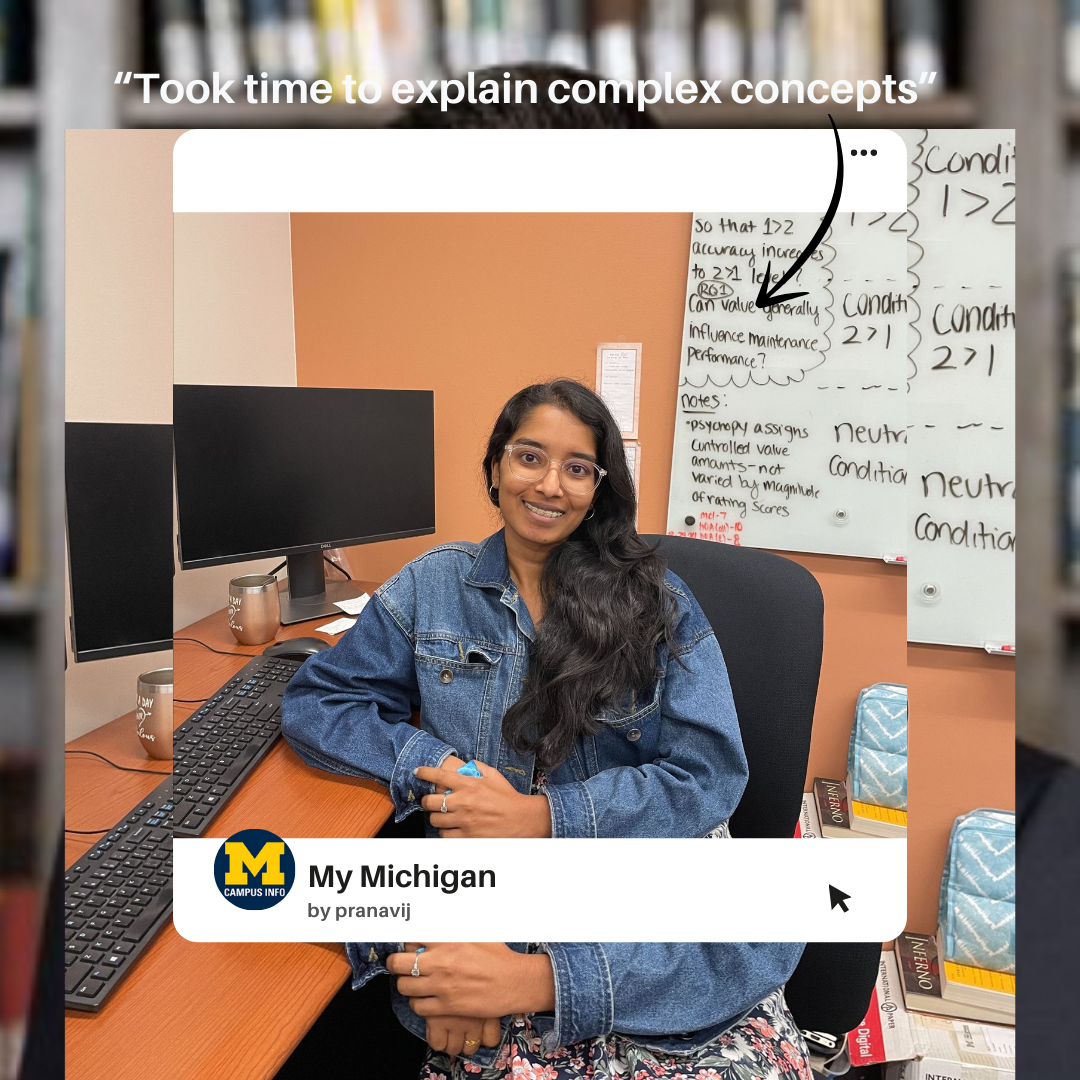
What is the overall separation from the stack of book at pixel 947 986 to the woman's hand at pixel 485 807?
53cm

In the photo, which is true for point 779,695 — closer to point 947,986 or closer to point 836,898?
point 836,898

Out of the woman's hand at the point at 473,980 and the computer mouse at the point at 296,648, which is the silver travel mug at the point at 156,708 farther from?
the woman's hand at the point at 473,980

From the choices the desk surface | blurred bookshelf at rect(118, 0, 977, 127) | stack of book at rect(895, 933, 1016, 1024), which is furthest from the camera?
stack of book at rect(895, 933, 1016, 1024)

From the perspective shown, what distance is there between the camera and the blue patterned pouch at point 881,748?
57cm

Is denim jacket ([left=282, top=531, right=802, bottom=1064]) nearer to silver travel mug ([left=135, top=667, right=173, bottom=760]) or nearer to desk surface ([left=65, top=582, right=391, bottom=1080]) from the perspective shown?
desk surface ([left=65, top=582, right=391, bottom=1080])

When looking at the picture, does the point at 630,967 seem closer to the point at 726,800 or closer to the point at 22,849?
the point at 726,800

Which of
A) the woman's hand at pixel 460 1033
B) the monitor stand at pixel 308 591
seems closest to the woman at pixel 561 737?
the woman's hand at pixel 460 1033

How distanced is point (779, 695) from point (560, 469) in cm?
32

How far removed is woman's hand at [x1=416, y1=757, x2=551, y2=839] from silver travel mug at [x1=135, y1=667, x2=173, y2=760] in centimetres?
26

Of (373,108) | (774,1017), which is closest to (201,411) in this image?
(373,108)

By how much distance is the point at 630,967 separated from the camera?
1.82 ft

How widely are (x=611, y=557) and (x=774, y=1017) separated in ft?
1.39

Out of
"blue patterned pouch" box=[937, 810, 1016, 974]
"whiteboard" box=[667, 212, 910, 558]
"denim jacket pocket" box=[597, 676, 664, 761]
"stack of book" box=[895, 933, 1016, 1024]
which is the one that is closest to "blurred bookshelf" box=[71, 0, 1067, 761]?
"whiteboard" box=[667, 212, 910, 558]

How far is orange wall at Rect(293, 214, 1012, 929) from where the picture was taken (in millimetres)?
556
